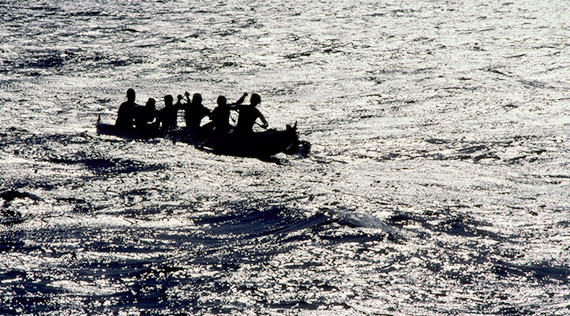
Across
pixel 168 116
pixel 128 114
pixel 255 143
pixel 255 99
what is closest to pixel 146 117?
pixel 128 114

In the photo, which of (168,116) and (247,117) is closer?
(247,117)

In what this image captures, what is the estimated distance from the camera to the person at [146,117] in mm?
21656

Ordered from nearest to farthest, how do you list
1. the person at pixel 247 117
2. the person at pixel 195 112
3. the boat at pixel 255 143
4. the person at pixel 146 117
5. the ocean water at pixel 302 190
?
1. the ocean water at pixel 302 190
2. the boat at pixel 255 143
3. the person at pixel 247 117
4. the person at pixel 195 112
5. the person at pixel 146 117

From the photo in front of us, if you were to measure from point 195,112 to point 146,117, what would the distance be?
157 cm

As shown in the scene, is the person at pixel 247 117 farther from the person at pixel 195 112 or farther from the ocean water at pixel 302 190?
the person at pixel 195 112

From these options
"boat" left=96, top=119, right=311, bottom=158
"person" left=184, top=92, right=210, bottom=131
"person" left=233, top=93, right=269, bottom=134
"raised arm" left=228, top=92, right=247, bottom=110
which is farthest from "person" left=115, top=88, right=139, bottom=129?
"person" left=233, top=93, right=269, bottom=134

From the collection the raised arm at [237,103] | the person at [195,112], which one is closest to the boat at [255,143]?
the person at [195,112]

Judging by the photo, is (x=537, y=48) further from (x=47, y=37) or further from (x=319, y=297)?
(x=319, y=297)

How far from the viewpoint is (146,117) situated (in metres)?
21.8

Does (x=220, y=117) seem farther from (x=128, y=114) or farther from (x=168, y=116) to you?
(x=128, y=114)

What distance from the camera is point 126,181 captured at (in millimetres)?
17406

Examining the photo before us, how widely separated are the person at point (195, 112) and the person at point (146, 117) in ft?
3.40

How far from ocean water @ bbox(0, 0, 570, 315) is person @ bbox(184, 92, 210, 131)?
1137 mm

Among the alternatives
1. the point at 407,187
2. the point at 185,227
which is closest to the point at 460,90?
the point at 407,187
